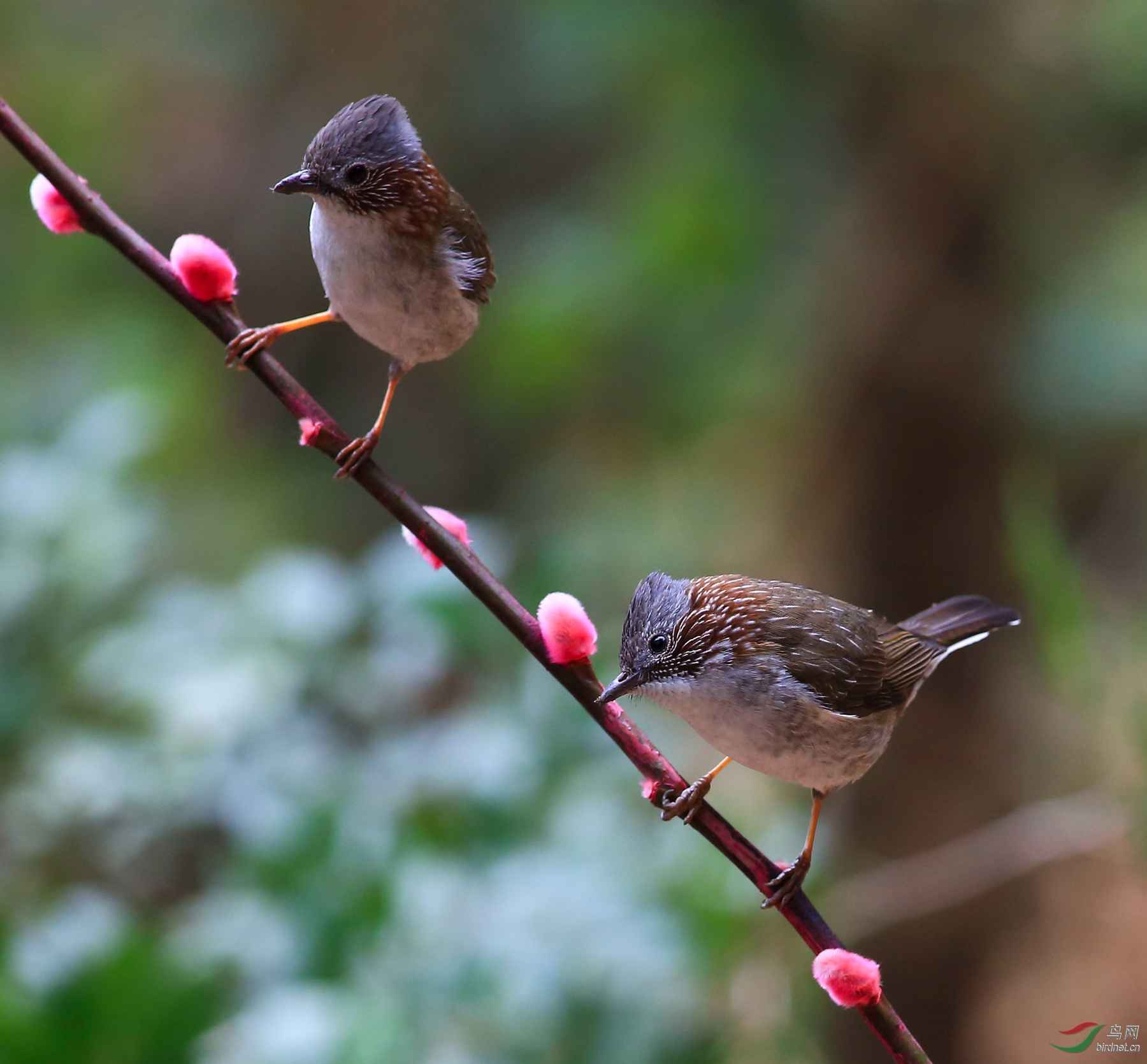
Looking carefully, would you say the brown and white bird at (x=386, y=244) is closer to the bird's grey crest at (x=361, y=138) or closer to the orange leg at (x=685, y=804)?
the bird's grey crest at (x=361, y=138)

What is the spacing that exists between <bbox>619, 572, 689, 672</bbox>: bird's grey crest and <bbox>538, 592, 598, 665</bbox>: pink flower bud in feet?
0.76

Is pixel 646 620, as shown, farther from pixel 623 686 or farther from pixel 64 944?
pixel 64 944

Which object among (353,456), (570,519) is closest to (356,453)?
(353,456)

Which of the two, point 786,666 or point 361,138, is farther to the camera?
point 786,666

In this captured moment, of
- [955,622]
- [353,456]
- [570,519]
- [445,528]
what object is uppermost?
[570,519]

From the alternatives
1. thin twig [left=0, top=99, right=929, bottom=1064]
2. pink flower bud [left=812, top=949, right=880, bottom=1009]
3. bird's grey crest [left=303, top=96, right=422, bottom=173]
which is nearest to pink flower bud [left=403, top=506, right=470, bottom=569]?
thin twig [left=0, top=99, right=929, bottom=1064]

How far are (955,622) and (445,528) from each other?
2.61ft

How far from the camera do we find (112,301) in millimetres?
4781

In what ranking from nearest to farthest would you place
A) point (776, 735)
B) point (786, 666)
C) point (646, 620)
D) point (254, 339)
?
point (254, 339)
point (646, 620)
point (776, 735)
point (786, 666)

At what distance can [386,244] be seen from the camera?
105 centimetres

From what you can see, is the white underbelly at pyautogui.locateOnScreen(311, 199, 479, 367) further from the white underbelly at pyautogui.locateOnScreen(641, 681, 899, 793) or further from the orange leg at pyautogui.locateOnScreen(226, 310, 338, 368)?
the white underbelly at pyautogui.locateOnScreen(641, 681, 899, 793)

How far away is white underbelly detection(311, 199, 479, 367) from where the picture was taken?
101 cm

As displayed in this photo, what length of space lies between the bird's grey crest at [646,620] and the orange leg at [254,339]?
1.31 ft

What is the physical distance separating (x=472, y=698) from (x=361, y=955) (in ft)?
3.33
